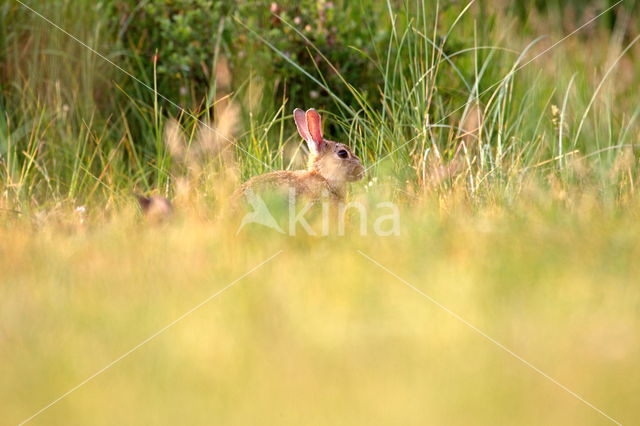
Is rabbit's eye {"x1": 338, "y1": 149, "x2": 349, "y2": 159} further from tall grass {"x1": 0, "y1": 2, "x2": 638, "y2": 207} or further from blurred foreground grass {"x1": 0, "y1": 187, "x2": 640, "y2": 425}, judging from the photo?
blurred foreground grass {"x1": 0, "y1": 187, "x2": 640, "y2": 425}

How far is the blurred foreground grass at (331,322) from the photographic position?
2168mm

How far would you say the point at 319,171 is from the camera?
4699mm

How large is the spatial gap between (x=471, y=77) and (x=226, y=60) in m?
1.75

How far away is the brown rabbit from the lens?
14.0ft

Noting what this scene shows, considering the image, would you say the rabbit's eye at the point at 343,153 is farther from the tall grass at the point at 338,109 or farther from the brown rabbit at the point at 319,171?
the tall grass at the point at 338,109

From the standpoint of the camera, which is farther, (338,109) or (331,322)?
(338,109)

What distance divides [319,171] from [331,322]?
2199 millimetres

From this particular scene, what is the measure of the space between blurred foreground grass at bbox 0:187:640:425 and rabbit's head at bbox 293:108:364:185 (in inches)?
42.4

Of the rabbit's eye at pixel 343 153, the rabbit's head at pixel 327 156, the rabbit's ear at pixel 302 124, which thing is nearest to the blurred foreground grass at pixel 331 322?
the rabbit's head at pixel 327 156

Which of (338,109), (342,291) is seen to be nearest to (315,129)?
(338,109)

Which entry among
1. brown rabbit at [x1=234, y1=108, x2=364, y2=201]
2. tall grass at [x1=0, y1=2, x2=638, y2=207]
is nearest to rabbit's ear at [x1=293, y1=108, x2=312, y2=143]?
brown rabbit at [x1=234, y1=108, x2=364, y2=201]

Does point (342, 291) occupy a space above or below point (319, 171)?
above

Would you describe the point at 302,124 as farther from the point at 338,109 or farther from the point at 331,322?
the point at 331,322

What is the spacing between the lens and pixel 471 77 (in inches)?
242
